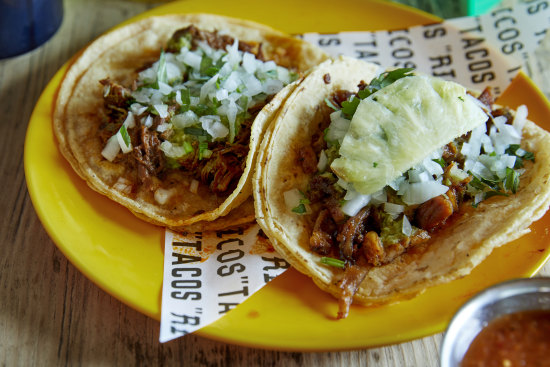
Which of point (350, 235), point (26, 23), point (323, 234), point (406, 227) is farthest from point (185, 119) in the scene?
point (26, 23)

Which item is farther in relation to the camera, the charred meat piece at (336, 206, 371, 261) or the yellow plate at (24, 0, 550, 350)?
the charred meat piece at (336, 206, 371, 261)

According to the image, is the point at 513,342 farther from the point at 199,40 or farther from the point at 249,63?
the point at 199,40

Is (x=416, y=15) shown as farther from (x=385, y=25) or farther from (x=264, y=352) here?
(x=264, y=352)

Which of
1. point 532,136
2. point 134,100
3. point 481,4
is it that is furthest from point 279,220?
point 481,4

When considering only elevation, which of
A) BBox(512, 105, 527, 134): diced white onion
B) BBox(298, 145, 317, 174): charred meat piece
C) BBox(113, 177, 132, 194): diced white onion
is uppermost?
BBox(512, 105, 527, 134): diced white onion

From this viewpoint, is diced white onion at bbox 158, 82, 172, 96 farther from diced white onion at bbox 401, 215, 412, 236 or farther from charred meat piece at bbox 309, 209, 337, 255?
diced white onion at bbox 401, 215, 412, 236

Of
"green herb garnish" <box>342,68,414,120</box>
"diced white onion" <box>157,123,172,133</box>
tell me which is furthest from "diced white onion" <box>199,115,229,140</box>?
"green herb garnish" <box>342,68,414,120</box>

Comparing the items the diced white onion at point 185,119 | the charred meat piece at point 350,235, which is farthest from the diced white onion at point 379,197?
the diced white onion at point 185,119
